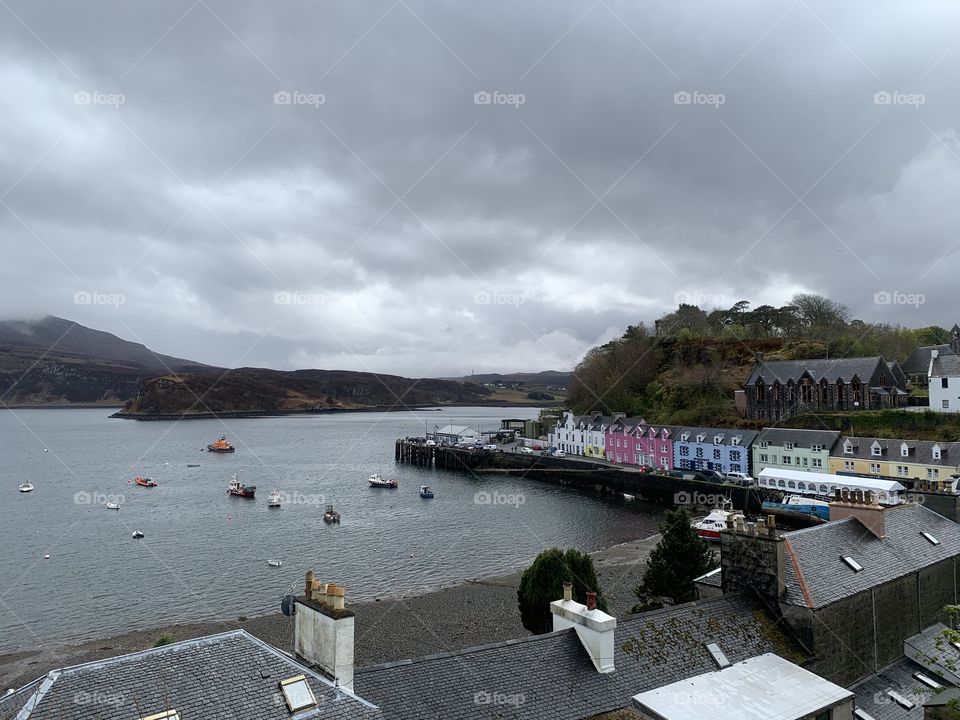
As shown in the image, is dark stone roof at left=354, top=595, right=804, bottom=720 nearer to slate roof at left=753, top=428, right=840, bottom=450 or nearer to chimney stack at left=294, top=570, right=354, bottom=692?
chimney stack at left=294, top=570, right=354, bottom=692

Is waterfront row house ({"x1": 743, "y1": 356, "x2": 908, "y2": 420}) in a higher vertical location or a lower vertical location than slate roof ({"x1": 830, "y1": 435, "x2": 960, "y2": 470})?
higher

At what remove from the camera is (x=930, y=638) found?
13398 mm

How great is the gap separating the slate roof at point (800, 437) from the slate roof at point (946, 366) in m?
9.90

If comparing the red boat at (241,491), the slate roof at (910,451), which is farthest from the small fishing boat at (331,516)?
the slate roof at (910,451)

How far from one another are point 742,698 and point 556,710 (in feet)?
9.80

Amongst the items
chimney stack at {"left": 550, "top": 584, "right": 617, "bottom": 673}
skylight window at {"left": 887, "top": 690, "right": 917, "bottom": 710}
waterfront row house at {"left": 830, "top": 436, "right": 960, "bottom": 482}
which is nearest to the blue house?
waterfront row house at {"left": 830, "top": 436, "right": 960, "bottom": 482}

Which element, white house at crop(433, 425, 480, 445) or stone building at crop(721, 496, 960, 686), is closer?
stone building at crop(721, 496, 960, 686)

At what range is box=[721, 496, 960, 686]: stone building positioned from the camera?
1137cm

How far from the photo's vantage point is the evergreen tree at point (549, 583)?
19.0 m

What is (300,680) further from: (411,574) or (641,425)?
(641,425)

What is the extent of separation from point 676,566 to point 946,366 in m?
45.5

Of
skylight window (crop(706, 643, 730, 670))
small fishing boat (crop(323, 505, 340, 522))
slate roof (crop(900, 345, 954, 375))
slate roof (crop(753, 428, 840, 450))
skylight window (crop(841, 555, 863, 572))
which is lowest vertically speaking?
small fishing boat (crop(323, 505, 340, 522))

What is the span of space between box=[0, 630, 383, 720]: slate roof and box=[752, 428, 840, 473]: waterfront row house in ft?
169

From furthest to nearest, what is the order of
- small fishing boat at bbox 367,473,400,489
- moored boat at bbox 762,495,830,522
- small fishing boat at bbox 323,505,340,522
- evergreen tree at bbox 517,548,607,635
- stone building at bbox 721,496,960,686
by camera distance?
small fishing boat at bbox 367,473,400,489 → small fishing boat at bbox 323,505,340,522 → moored boat at bbox 762,495,830,522 → evergreen tree at bbox 517,548,607,635 → stone building at bbox 721,496,960,686
